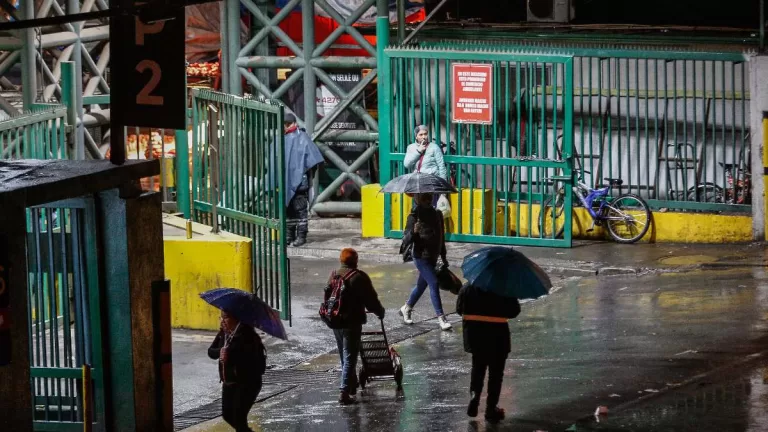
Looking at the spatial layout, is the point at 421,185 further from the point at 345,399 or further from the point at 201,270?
the point at 345,399

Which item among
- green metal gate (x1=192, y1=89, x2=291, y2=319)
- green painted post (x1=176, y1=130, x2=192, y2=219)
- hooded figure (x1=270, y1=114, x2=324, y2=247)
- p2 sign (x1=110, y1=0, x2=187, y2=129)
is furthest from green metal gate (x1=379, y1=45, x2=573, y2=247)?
p2 sign (x1=110, y1=0, x2=187, y2=129)

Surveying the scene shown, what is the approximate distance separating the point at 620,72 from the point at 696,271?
380cm

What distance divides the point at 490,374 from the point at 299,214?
349 inches

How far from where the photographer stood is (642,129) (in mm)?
18969

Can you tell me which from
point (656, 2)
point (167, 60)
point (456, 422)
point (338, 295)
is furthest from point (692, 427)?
point (656, 2)

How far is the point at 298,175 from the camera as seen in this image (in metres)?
19.3

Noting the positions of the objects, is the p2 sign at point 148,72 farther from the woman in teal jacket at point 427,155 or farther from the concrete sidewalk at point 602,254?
the woman in teal jacket at point 427,155

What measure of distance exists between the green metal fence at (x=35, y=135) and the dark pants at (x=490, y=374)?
501 centimetres

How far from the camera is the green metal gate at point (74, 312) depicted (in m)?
9.24

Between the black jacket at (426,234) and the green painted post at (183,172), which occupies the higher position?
the green painted post at (183,172)

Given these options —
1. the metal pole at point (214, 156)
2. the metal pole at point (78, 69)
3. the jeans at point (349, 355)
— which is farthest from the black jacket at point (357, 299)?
the metal pole at point (78, 69)

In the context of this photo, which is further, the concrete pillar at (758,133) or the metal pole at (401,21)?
the metal pole at (401,21)

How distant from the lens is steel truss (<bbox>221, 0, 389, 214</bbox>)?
20203 millimetres

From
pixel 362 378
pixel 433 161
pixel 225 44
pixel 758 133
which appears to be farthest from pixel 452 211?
pixel 362 378
